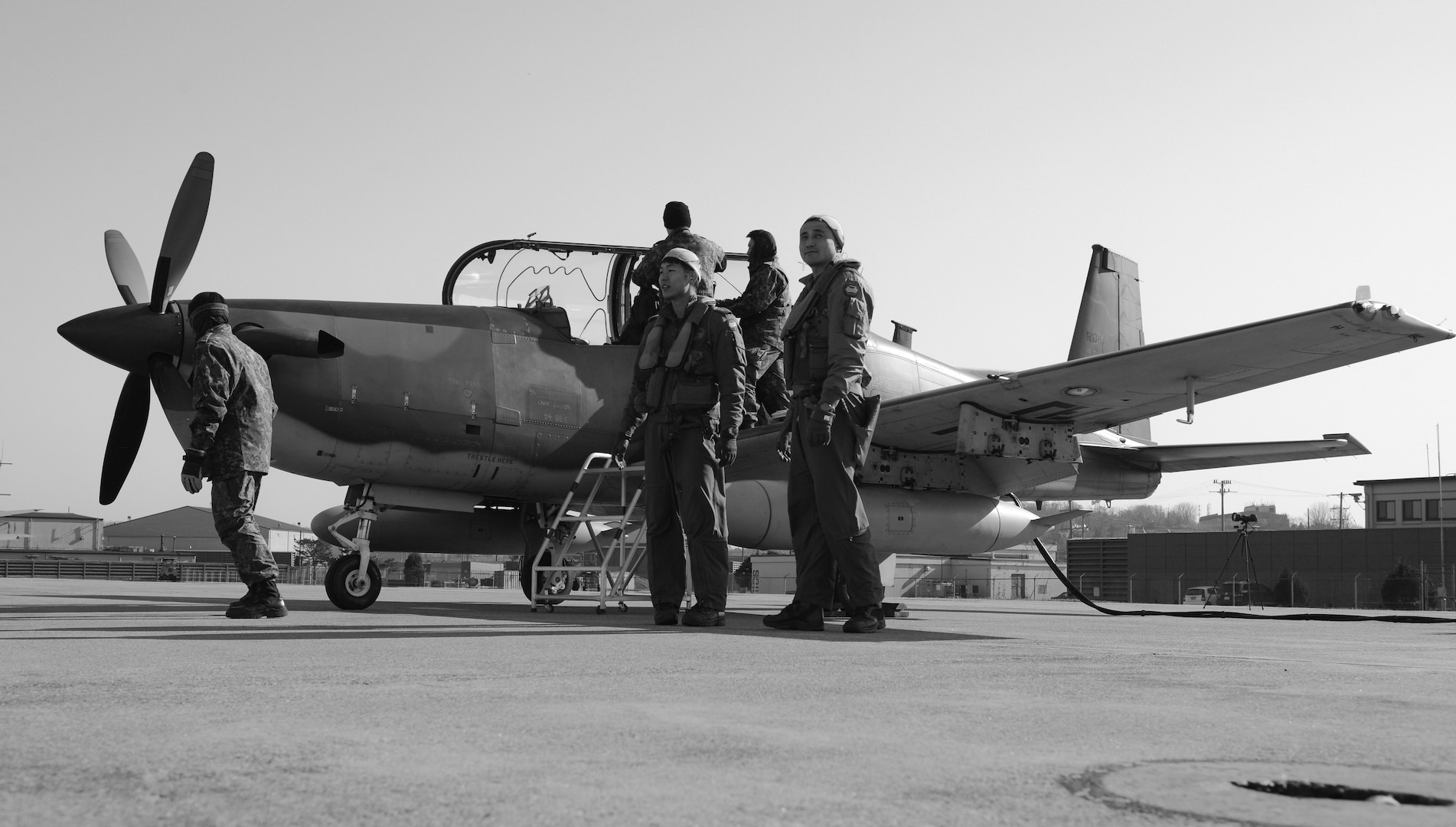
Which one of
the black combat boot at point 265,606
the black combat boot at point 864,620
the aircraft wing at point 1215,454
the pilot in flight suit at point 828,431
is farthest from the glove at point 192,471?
the aircraft wing at point 1215,454

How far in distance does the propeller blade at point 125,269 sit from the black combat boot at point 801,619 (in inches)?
233

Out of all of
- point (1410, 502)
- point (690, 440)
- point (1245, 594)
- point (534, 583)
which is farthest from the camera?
point (1410, 502)

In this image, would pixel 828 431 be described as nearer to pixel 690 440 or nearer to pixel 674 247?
pixel 690 440

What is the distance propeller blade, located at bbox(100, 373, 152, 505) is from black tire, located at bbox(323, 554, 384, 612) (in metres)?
1.74

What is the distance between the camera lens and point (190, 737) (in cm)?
234

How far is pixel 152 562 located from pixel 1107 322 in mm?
46241

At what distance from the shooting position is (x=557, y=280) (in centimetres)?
999

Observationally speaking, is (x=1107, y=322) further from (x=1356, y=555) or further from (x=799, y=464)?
(x=1356, y=555)

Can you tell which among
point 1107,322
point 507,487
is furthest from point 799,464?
point 1107,322

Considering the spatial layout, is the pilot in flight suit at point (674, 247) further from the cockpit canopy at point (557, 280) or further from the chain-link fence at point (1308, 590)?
the chain-link fence at point (1308, 590)

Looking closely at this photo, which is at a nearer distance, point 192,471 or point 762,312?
point 192,471

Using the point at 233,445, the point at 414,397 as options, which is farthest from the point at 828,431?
the point at 414,397

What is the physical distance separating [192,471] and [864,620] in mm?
3768

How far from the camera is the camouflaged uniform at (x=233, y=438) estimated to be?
6.73m
